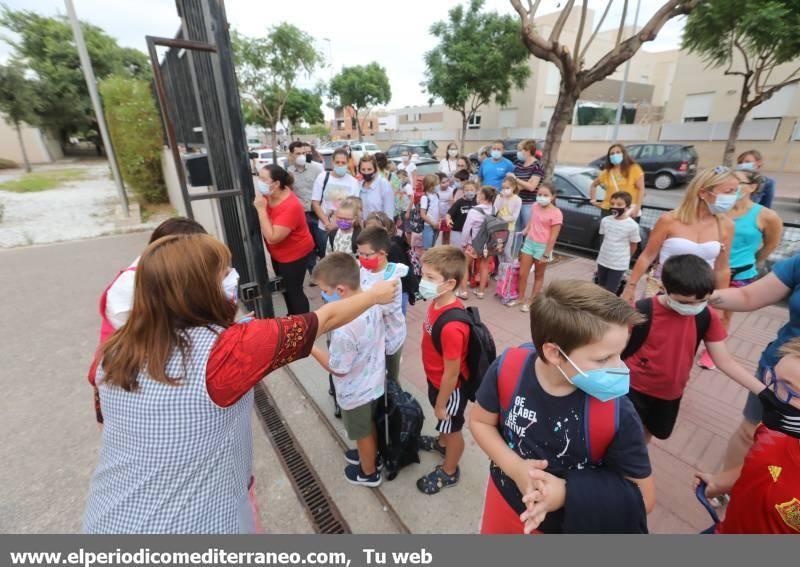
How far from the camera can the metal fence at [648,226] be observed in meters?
4.64

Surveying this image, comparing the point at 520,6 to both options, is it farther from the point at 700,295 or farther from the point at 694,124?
the point at 694,124

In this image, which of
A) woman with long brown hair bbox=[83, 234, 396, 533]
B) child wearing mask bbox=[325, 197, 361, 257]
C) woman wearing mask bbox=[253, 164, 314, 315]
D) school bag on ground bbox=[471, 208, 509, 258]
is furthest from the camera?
school bag on ground bbox=[471, 208, 509, 258]

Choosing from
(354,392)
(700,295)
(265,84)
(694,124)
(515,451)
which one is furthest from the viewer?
(265,84)

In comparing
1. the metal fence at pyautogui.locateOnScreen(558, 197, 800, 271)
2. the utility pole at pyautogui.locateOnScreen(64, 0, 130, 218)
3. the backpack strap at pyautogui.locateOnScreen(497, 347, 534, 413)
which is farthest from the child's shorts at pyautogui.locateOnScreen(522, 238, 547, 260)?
the utility pole at pyautogui.locateOnScreen(64, 0, 130, 218)

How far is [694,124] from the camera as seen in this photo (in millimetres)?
20531

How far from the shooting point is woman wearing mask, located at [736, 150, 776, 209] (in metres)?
3.94

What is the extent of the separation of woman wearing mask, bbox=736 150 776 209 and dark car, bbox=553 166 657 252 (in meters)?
1.74

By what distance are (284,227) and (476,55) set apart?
2150 centimetres

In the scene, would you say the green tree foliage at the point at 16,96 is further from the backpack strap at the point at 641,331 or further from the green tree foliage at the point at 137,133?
the backpack strap at the point at 641,331

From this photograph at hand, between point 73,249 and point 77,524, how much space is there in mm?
7507

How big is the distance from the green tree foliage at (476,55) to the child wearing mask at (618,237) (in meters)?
→ 20.0

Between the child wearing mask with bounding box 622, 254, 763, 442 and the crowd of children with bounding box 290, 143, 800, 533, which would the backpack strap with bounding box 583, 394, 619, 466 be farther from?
the child wearing mask with bounding box 622, 254, 763, 442

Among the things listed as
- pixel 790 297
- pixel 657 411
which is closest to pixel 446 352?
pixel 657 411
